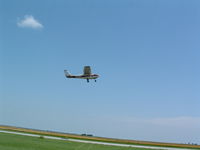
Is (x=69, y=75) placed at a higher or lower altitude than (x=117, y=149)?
higher

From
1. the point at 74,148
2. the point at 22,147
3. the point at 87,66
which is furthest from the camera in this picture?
the point at 87,66

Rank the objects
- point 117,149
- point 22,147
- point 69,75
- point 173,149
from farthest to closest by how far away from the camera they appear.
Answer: point 69,75
point 173,149
point 117,149
point 22,147

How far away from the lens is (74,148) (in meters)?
33.1

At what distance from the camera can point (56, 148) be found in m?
31.2

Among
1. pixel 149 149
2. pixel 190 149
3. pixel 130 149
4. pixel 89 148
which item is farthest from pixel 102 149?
pixel 190 149

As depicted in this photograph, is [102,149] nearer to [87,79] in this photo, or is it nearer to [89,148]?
[89,148]

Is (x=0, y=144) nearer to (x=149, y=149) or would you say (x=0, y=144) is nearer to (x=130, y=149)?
(x=130, y=149)

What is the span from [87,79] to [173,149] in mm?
22766

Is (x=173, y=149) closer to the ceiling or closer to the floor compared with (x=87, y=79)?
closer to the floor

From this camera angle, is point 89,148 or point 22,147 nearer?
point 22,147

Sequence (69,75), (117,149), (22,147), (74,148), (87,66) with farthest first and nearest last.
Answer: (69,75)
(87,66)
(117,149)
(74,148)
(22,147)

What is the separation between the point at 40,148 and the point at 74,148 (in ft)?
14.9

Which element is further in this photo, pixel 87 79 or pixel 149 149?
pixel 87 79

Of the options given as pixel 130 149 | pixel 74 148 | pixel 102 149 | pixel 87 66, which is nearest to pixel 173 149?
pixel 130 149
